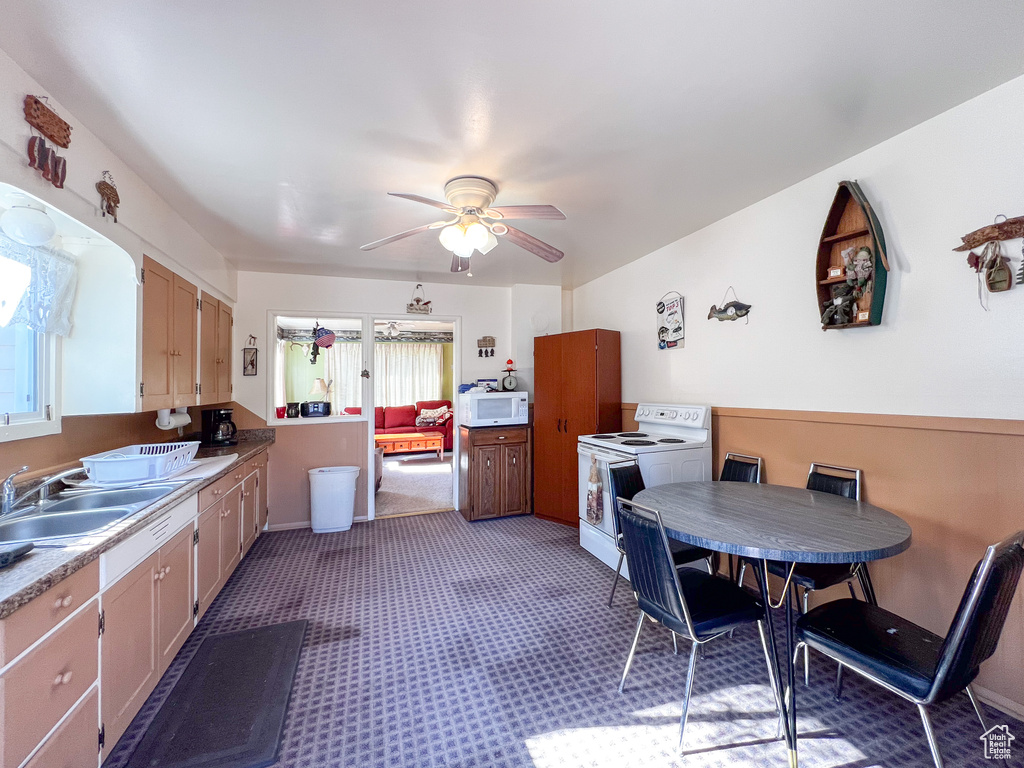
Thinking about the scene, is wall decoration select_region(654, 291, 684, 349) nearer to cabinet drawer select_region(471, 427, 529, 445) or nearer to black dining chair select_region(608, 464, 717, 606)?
black dining chair select_region(608, 464, 717, 606)

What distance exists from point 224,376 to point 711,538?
3.99 metres

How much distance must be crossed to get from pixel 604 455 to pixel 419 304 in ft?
8.54

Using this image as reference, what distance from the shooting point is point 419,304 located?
4.53 m

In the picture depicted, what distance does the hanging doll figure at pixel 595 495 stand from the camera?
126 inches

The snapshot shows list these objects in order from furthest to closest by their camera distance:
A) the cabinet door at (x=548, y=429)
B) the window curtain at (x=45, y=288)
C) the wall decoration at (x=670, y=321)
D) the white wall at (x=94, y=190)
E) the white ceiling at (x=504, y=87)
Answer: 1. the cabinet door at (x=548, y=429)
2. the wall decoration at (x=670, y=321)
3. the window curtain at (x=45, y=288)
4. the white wall at (x=94, y=190)
5. the white ceiling at (x=504, y=87)

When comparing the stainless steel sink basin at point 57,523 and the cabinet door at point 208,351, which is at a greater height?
the cabinet door at point 208,351

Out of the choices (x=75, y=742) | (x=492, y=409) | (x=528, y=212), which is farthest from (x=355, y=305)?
(x=75, y=742)

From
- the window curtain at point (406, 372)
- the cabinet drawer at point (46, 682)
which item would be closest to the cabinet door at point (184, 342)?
the cabinet drawer at point (46, 682)

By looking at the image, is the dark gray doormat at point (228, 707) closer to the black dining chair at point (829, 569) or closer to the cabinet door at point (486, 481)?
the cabinet door at point (486, 481)

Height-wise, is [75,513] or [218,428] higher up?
[218,428]

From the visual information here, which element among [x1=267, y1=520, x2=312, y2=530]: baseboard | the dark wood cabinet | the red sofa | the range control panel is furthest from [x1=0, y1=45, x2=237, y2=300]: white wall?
the red sofa

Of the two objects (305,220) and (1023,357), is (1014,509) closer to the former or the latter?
(1023,357)

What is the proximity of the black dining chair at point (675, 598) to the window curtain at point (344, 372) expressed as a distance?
10.9ft

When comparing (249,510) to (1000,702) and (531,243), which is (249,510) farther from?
(1000,702)
